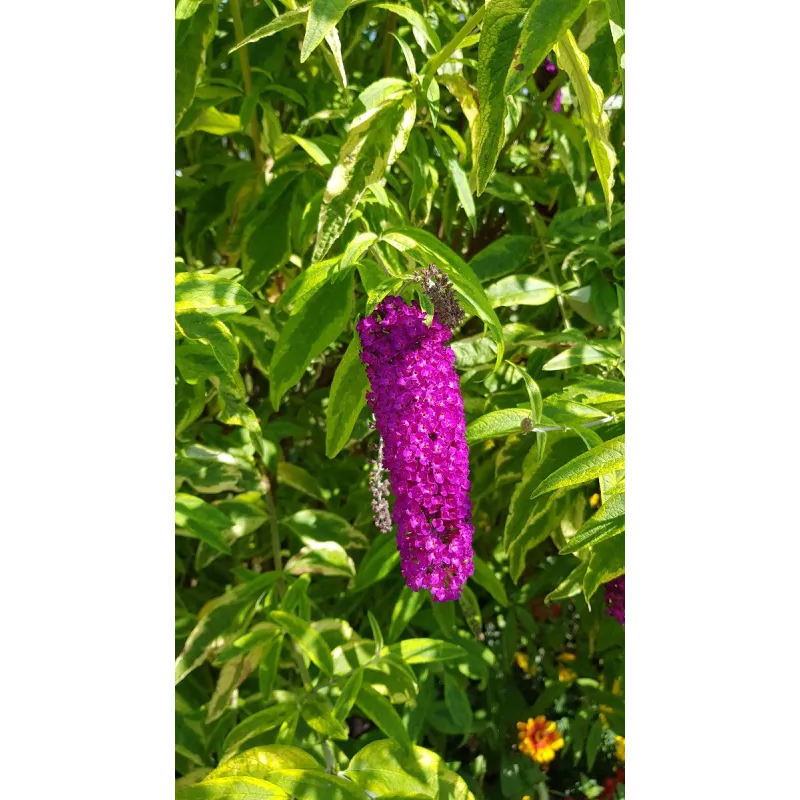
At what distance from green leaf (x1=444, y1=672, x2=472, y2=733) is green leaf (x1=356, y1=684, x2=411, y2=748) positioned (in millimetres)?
317

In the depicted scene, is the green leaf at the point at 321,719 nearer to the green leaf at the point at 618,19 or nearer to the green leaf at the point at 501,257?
the green leaf at the point at 501,257

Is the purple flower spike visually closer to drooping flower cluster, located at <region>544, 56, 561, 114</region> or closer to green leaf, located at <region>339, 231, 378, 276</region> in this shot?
green leaf, located at <region>339, 231, 378, 276</region>

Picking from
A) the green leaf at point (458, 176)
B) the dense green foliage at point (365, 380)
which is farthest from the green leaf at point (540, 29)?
the green leaf at point (458, 176)

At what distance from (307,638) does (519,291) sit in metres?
0.45

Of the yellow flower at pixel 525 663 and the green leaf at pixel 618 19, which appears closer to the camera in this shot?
the green leaf at pixel 618 19

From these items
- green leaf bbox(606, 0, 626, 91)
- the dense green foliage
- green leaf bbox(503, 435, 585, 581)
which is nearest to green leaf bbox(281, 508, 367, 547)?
the dense green foliage

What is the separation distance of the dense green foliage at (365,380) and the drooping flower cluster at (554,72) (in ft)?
0.07

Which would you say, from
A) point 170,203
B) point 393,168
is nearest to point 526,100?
point 393,168

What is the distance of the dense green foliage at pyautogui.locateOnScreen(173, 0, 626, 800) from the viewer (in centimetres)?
A: 70

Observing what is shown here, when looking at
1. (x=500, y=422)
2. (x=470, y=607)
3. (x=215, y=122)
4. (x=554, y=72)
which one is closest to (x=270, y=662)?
(x=470, y=607)

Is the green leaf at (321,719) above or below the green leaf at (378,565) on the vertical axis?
below

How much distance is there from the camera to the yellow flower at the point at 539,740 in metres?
1.37
